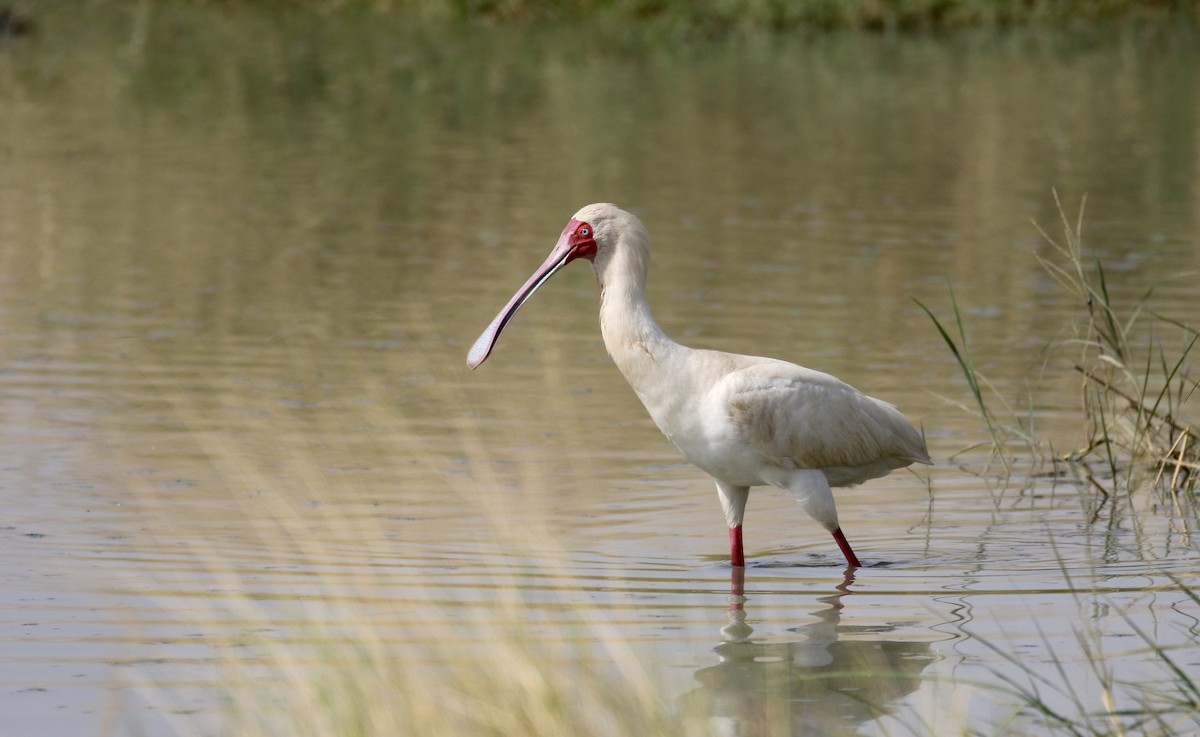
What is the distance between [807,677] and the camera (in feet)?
17.5

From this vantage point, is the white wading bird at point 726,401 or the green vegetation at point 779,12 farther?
the green vegetation at point 779,12

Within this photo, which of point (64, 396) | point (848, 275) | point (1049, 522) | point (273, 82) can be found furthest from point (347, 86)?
point (1049, 522)

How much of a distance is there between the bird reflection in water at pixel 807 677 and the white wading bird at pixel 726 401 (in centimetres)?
48

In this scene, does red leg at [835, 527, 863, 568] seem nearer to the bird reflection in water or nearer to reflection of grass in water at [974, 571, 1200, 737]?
the bird reflection in water

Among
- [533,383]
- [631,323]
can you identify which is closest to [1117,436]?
[631,323]

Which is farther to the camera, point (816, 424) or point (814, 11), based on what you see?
point (814, 11)

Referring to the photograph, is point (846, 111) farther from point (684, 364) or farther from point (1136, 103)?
point (684, 364)

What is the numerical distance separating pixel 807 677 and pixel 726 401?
1.94 meters

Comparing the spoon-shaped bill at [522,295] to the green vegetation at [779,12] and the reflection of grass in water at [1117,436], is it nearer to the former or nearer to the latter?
the reflection of grass in water at [1117,436]

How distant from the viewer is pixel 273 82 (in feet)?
93.5

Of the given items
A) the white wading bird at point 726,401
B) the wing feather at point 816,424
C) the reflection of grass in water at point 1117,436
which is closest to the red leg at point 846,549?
the white wading bird at point 726,401

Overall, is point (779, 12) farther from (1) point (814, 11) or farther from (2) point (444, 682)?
(2) point (444, 682)

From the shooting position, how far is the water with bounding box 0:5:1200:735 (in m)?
6.48

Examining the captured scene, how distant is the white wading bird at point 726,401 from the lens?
7.20m
